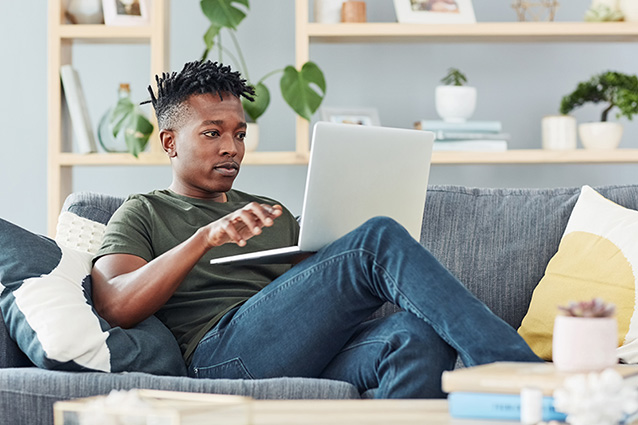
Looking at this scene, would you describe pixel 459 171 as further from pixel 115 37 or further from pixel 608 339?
pixel 608 339

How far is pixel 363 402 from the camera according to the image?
1.08 m

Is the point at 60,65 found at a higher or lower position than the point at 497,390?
higher

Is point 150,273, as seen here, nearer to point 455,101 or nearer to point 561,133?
point 455,101

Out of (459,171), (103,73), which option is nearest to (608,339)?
(459,171)

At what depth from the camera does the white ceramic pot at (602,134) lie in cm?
268

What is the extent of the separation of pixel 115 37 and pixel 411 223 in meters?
1.59

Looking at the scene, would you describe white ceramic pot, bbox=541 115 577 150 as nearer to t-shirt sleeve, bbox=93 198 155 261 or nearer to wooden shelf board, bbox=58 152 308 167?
wooden shelf board, bbox=58 152 308 167

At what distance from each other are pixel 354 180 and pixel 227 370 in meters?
0.46

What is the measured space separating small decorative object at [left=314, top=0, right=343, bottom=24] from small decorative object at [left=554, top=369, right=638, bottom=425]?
2077 millimetres

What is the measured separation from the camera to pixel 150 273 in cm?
157

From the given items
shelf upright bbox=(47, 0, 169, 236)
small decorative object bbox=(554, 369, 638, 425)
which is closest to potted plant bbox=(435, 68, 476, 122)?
shelf upright bbox=(47, 0, 169, 236)

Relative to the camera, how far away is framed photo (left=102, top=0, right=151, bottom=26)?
2773mm

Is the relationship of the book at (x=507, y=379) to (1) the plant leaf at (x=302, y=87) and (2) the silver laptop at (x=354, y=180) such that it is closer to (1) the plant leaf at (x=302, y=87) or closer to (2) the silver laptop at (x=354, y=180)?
(2) the silver laptop at (x=354, y=180)

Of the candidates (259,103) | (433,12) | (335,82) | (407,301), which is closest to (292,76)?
(259,103)
